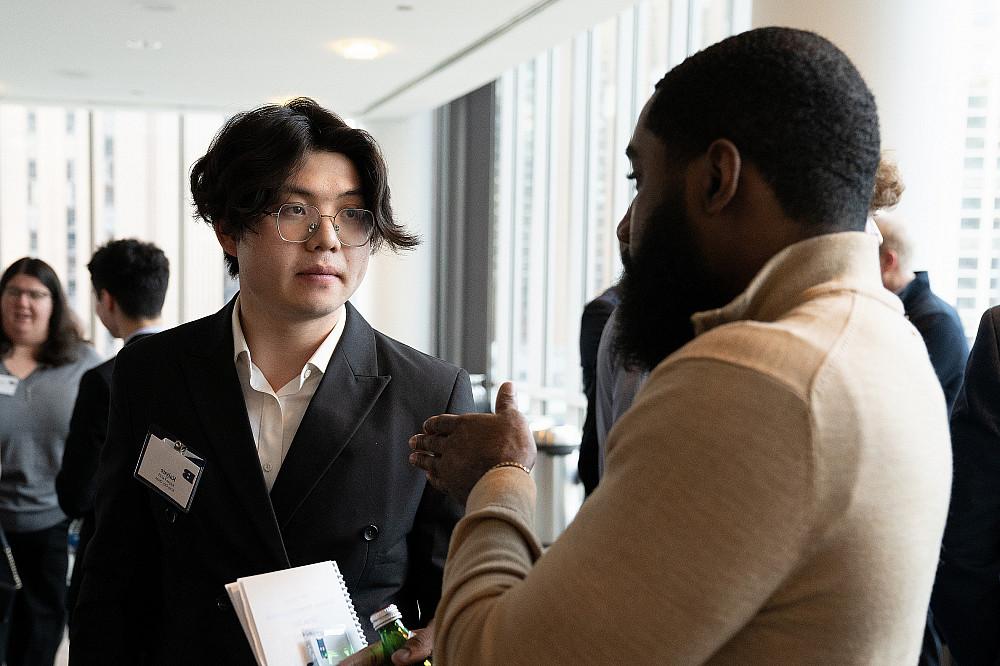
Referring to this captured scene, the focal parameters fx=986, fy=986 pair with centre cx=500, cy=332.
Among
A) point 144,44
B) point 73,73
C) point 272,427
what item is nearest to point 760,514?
point 272,427

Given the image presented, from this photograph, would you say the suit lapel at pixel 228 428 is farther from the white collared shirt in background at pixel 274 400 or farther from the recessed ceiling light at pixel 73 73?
the recessed ceiling light at pixel 73 73

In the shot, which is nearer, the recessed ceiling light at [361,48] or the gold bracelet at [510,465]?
the gold bracelet at [510,465]

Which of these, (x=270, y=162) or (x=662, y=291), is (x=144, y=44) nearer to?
(x=270, y=162)

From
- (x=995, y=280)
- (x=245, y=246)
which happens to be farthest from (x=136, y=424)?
(x=995, y=280)

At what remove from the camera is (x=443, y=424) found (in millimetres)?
1241

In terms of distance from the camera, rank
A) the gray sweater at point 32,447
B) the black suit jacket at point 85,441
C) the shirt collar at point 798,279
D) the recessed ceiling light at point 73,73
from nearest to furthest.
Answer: the shirt collar at point 798,279 → the black suit jacket at point 85,441 → the gray sweater at point 32,447 → the recessed ceiling light at point 73,73

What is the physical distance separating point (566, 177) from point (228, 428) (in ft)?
18.9

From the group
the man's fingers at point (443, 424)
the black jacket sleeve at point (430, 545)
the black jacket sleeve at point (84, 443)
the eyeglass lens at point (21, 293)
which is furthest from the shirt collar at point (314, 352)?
the eyeglass lens at point (21, 293)

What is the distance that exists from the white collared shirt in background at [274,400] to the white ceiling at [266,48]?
398 cm

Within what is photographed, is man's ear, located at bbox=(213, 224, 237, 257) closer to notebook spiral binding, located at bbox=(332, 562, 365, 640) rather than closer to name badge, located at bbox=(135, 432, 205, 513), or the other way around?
name badge, located at bbox=(135, 432, 205, 513)

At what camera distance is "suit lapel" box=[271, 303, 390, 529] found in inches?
64.3

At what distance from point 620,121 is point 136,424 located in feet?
17.2

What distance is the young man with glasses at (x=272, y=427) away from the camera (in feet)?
5.33

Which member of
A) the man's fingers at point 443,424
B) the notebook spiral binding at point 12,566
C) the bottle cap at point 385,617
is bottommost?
the notebook spiral binding at point 12,566
